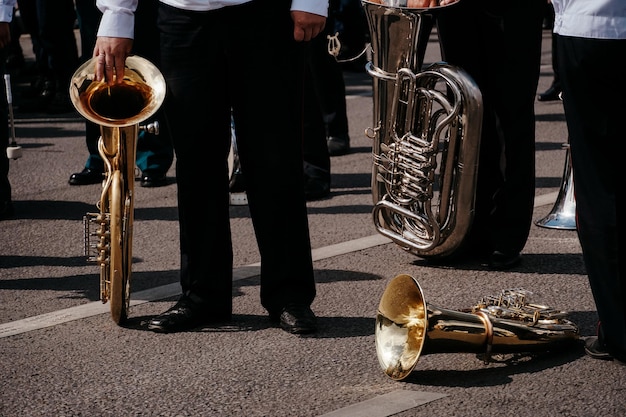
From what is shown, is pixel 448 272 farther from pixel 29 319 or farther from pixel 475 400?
pixel 29 319

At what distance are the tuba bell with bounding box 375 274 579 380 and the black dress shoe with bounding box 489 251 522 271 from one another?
0.89 metres

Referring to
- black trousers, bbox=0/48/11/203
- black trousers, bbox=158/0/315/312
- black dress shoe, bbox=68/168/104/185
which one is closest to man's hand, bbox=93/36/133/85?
black trousers, bbox=158/0/315/312

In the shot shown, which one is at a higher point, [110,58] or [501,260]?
[110,58]

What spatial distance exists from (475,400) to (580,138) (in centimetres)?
89

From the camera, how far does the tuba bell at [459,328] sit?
11.8 ft

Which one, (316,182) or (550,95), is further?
(550,95)

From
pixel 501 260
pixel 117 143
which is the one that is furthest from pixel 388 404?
pixel 501 260

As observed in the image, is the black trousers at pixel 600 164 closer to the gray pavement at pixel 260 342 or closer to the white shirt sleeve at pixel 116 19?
the gray pavement at pixel 260 342

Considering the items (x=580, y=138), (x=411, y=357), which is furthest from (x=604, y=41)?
(x=411, y=357)

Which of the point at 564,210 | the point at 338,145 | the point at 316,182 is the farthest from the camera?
the point at 338,145

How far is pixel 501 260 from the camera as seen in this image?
15.7 ft

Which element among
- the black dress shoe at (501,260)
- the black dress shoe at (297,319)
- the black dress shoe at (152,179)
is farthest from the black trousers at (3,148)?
the black dress shoe at (501,260)

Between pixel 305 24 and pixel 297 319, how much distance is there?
1048mm

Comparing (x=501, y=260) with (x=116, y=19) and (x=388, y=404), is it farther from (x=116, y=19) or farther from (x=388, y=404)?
(x=116, y=19)
